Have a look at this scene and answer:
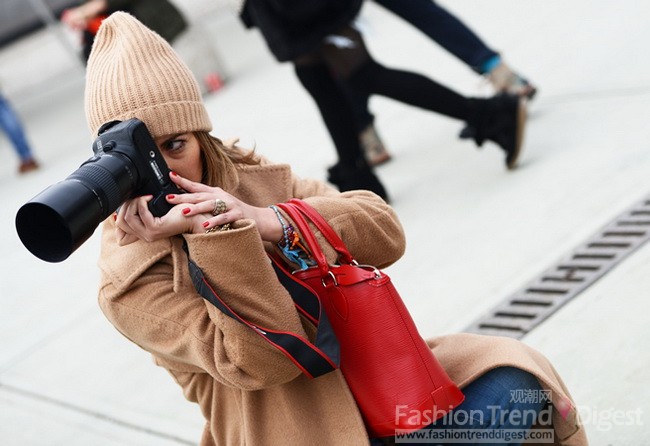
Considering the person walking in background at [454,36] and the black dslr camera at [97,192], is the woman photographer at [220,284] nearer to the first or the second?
the black dslr camera at [97,192]

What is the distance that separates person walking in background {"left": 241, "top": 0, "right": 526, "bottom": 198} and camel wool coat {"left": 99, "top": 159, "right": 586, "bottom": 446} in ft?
6.21

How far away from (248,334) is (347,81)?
2503 mm

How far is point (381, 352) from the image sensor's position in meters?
1.81

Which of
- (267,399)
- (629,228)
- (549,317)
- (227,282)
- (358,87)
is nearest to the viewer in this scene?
(227,282)

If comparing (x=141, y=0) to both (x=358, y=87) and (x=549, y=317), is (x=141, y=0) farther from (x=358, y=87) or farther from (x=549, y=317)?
(x=549, y=317)

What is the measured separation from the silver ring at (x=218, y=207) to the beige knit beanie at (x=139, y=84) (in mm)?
198

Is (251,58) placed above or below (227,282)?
below

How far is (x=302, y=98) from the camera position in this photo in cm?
661

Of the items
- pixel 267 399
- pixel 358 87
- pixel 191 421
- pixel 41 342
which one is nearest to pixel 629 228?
pixel 358 87

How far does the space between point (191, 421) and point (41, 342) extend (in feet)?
4.20

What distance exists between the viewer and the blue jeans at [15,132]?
730 cm

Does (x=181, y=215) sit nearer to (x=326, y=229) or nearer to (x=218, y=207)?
(x=218, y=207)

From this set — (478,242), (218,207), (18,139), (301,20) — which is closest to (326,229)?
(218,207)

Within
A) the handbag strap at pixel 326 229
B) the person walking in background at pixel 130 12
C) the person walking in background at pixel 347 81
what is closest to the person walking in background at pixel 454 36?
the person walking in background at pixel 347 81
